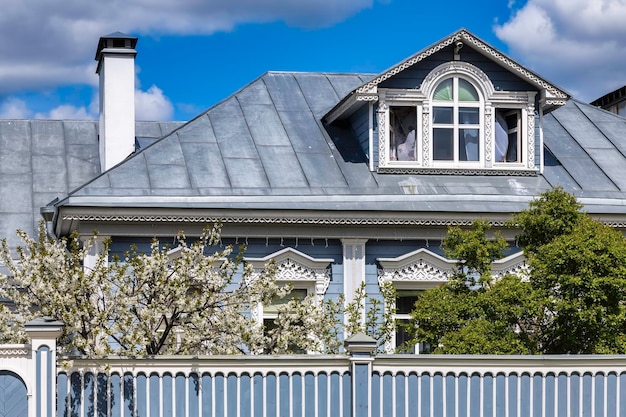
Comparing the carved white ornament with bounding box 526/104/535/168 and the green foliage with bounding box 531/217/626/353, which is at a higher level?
the carved white ornament with bounding box 526/104/535/168

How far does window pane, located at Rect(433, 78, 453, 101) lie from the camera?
20.6 metres

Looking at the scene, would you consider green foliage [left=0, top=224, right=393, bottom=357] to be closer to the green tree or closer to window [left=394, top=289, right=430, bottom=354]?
the green tree

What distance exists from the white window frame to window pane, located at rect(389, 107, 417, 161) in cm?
191

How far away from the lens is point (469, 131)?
67.9ft

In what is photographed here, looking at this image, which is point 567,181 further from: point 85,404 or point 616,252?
point 85,404

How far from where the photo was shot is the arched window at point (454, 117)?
Answer: 20562 mm

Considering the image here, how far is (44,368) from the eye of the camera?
12062 mm

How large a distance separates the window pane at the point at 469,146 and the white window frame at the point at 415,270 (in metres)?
2.03

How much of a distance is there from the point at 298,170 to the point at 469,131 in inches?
114

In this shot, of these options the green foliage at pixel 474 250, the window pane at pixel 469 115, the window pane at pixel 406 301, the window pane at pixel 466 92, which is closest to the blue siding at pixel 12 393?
the green foliage at pixel 474 250

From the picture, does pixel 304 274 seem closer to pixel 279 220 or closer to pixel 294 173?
pixel 279 220

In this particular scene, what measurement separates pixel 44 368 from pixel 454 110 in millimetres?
10276

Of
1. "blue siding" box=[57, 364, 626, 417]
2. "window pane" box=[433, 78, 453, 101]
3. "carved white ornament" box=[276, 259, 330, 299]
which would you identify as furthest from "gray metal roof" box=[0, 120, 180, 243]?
"blue siding" box=[57, 364, 626, 417]

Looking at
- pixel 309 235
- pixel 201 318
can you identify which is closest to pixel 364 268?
pixel 309 235
